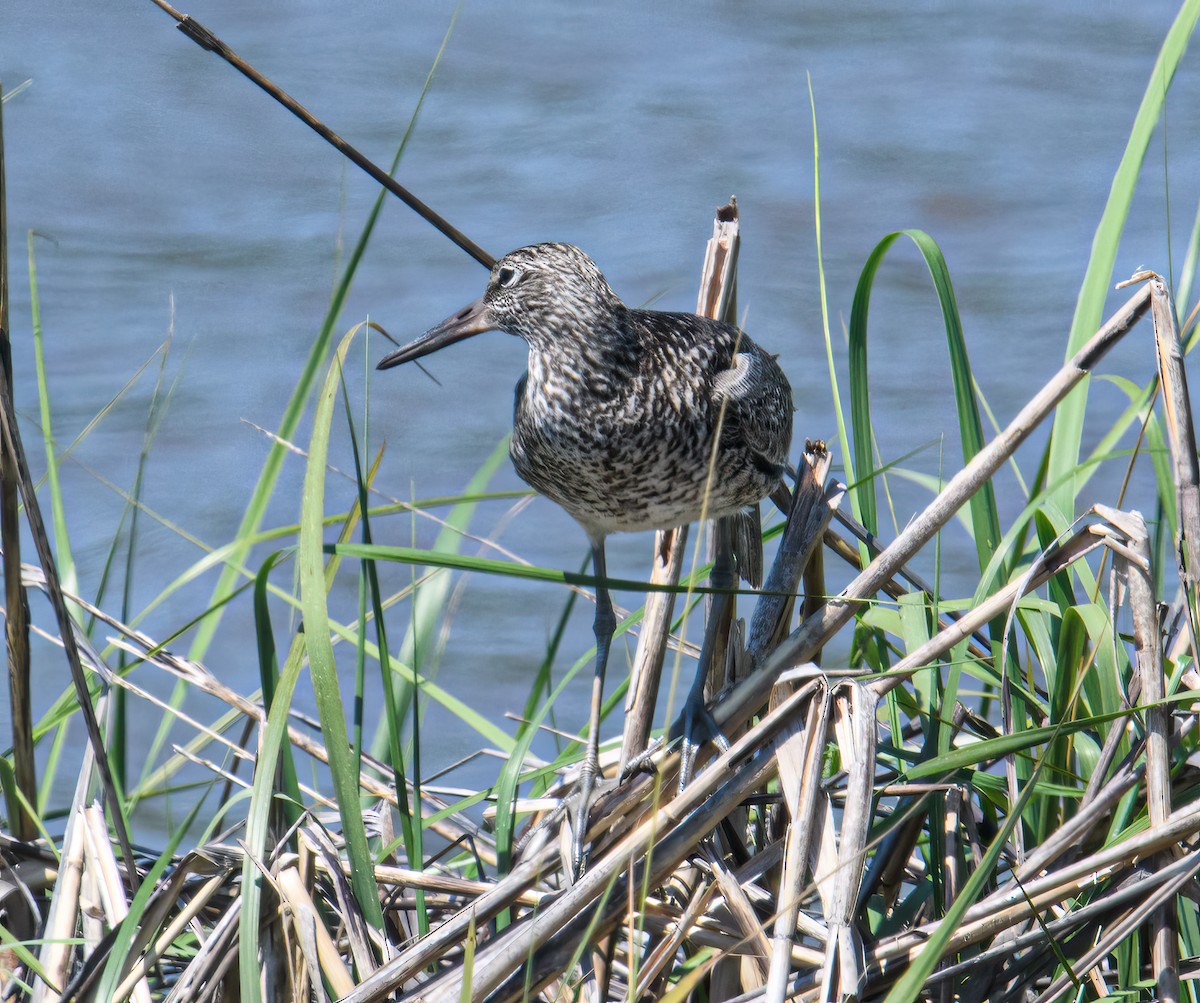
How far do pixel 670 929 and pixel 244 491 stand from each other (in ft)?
13.3

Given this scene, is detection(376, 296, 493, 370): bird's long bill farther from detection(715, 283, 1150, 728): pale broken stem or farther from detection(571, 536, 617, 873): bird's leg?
detection(715, 283, 1150, 728): pale broken stem

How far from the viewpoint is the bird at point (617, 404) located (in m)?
3.30

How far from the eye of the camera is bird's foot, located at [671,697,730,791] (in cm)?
301

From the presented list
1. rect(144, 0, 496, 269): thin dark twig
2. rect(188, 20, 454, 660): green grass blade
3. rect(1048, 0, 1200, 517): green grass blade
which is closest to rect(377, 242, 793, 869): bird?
rect(144, 0, 496, 269): thin dark twig

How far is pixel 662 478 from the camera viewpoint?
3291 mm

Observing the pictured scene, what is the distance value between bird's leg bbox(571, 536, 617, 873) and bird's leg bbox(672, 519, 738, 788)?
0.19m

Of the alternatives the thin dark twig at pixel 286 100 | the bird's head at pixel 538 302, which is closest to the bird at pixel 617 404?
the bird's head at pixel 538 302

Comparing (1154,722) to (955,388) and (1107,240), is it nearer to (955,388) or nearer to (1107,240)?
(955,388)

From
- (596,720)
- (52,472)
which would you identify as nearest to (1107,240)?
(596,720)

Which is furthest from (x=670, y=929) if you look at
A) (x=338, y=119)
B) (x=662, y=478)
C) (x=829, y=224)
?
(x=338, y=119)

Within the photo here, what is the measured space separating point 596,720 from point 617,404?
71cm

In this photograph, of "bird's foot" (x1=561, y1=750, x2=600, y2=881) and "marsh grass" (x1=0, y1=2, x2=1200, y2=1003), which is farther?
"bird's foot" (x1=561, y1=750, x2=600, y2=881)

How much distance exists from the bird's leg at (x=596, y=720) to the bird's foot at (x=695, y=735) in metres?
0.19

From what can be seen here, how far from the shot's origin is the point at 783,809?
3.01 metres
